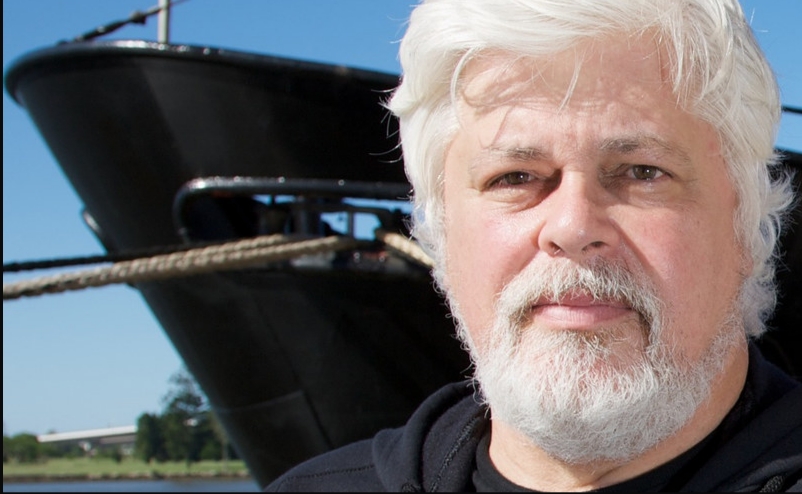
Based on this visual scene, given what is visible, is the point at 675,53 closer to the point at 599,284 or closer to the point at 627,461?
the point at 599,284

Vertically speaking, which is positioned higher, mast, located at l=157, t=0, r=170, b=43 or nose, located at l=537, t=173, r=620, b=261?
mast, located at l=157, t=0, r=170, b=43

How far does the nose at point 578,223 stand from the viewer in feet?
4.46

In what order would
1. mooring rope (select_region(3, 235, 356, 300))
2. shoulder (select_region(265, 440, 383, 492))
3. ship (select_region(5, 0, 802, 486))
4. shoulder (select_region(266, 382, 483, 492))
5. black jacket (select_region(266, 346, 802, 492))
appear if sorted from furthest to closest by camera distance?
ship (select_region(5, 0, 802, 486))
mooring rope (select_region(3, 235, 356, 300))
shoulder (select_region(265, 440, 383, 492))
shoulder (select_region(266, 382, 483, 492))
black jacket (select_region(266, 346, 802, 492))

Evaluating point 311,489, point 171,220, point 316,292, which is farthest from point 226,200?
point 311,489

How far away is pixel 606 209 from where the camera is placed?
4.55 ft

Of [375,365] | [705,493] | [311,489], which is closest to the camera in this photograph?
[705,493]

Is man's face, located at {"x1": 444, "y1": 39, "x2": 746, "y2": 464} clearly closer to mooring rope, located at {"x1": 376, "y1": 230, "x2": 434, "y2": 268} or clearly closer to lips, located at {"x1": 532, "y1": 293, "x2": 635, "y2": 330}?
lips, located at {"x1": 532, "y1": 293, "x2": 635, "y2": 330}

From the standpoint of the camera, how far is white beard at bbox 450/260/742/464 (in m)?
1.38

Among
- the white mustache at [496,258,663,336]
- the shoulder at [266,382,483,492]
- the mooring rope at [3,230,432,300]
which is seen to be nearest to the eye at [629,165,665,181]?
the white mustache at [496,258,663,336]

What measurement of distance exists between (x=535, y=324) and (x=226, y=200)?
236cm

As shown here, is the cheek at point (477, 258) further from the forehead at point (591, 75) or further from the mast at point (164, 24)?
the mast at point (164, 24)

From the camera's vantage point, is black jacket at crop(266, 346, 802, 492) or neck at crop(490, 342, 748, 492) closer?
black jacket at crop(266, 346, 802, 492)

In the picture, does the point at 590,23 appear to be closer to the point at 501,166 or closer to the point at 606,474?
the point at 501,166

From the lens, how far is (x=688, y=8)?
4.83ft
